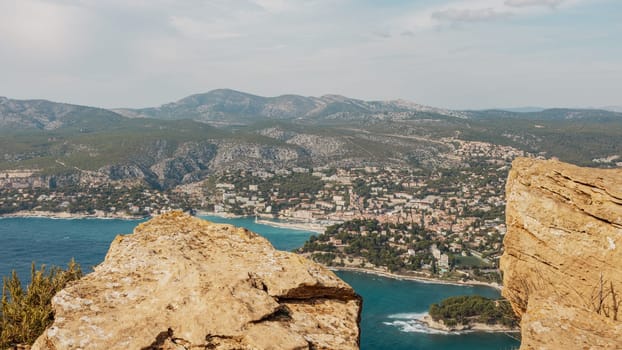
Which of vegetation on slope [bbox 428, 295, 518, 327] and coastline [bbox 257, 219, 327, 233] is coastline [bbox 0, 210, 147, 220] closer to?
coastline [bbox 257, 219, 327, 233]

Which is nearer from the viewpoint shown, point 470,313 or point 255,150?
point 470,313

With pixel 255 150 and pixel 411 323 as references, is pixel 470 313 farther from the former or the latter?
pixel 255 150

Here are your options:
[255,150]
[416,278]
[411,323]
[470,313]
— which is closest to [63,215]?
[255,150]

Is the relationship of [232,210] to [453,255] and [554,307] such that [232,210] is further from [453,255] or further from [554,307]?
[554,307]

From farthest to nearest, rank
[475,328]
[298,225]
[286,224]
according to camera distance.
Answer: [286,224]
[298,225]
[475,328]

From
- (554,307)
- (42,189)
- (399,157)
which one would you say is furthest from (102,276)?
(399,157)

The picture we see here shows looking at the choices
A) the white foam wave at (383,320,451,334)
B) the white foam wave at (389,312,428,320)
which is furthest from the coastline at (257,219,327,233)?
the white foam wave at (383,320,451,334)
